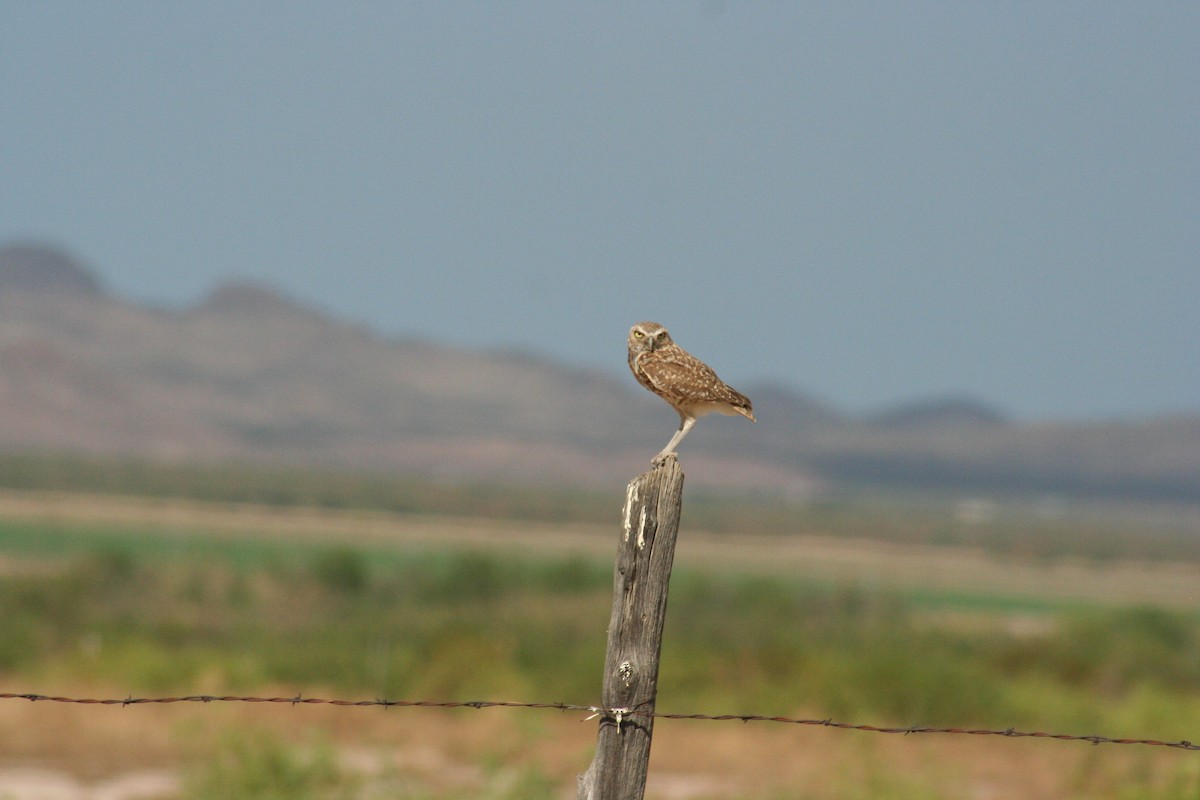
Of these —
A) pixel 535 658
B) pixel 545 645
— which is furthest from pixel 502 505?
pixel 535 658

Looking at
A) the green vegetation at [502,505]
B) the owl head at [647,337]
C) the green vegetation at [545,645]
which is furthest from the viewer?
the green vegetation at [502,505]

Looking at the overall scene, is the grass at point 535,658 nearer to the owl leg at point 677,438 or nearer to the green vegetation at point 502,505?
the owl leg at point 677,438

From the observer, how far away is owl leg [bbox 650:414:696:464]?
6.36 metres

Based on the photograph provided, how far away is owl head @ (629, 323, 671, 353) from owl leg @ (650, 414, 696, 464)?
0.32 meters

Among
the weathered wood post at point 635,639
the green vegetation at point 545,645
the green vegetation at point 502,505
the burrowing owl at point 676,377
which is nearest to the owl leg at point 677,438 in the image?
the burrowing owl at point 676,377

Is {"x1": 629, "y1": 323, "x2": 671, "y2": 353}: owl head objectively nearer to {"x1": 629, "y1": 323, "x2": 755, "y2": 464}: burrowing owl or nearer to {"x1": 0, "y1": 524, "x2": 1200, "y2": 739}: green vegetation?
{"x1": 629, "y1": 323, "x2": 755, "y2": 464}: burrowing owl

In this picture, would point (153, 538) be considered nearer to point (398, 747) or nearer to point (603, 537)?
point (603, 537)

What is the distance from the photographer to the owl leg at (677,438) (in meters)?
6.36

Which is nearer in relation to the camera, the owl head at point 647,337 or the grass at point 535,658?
the owl head at point 647,337

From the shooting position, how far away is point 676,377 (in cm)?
715

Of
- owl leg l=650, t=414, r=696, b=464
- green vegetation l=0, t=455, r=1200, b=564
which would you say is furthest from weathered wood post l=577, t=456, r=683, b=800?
green vegetation l=0, t=455, r=1200, b=564

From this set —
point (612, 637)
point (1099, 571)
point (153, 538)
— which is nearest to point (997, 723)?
point (612, 637)

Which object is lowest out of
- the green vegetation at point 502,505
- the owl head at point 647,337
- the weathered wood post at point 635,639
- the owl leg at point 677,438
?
the weathered wood post at point 635,639

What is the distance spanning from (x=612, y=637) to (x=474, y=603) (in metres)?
45.2
